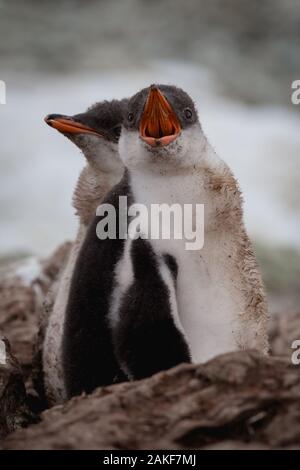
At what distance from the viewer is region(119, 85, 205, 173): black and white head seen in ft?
14.2

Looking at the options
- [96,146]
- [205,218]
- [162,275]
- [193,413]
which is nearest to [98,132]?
[96,146]

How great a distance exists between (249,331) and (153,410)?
109cm

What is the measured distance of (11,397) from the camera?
4277mm

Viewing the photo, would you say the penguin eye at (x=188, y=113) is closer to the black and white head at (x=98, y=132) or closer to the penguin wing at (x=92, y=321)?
the penguin wing at (x=92, y=321)

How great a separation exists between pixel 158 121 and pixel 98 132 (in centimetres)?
97

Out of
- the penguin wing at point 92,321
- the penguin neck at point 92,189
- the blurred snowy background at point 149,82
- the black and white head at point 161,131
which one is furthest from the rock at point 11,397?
the blurred snowy background at point 149,82

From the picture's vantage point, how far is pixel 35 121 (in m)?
19.5

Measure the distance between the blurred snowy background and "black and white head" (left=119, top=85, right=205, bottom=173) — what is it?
823 centimetres

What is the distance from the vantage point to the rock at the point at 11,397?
4.17m

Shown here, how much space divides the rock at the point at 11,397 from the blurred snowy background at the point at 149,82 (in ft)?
27.6

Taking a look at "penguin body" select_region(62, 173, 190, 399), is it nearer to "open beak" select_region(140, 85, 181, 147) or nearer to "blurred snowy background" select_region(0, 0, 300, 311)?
"open beak" select_region(140, 85, 181, 147)

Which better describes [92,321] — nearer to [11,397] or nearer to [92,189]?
[11,397]

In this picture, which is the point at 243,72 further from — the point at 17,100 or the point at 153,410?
the point at 153,410
